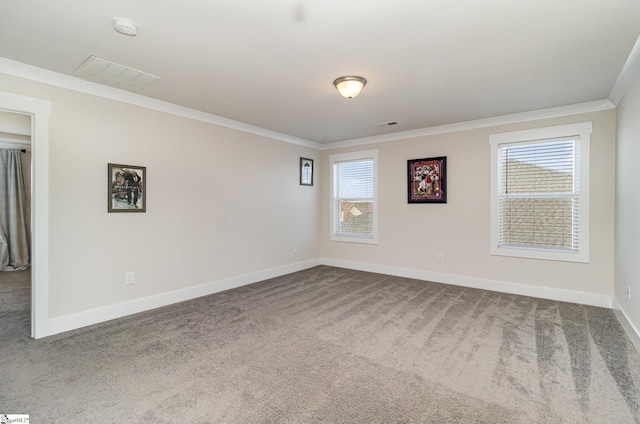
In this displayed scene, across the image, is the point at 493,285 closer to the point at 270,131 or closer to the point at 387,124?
the point at 387,124

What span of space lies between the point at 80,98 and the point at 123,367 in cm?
266

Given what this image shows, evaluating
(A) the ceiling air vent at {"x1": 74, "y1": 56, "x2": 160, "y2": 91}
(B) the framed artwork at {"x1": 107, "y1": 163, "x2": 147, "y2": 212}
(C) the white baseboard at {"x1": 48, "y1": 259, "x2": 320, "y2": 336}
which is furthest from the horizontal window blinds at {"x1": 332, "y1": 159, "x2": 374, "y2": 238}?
(A) the ceiling air vent at {"x1": 74, "y1": 56, "x2": 160, "y2": 91}

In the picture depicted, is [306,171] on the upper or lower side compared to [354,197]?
upper

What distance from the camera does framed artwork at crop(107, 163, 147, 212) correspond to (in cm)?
333

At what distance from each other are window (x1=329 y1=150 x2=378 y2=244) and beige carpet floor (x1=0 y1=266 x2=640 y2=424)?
2.25 meters

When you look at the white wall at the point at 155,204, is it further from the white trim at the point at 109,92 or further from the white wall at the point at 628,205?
the white wall at the point at 628,205

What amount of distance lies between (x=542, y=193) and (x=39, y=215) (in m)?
5.78

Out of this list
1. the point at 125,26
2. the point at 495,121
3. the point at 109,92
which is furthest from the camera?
the point at 495,121

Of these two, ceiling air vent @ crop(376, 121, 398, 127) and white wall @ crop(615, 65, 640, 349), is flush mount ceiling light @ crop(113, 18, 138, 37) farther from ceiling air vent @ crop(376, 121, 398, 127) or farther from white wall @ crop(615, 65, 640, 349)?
white wall @ crop(615, 65, 640, 349)

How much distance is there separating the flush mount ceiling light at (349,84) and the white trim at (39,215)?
2.83m

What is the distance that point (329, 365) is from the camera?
238 cm

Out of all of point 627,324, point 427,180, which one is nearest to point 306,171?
point 427,180

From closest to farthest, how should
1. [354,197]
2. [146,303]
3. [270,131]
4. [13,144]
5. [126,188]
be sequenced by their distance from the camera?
1. [126,188]
2. [146,303]
3. [270,131]
4. [13,144]
5. [354,197]

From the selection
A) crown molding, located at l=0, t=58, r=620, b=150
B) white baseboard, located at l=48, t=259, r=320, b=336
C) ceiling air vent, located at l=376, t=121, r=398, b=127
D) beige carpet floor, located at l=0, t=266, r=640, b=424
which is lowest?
beige carpet floor, located at l=0, t=266, r=640, b=424
